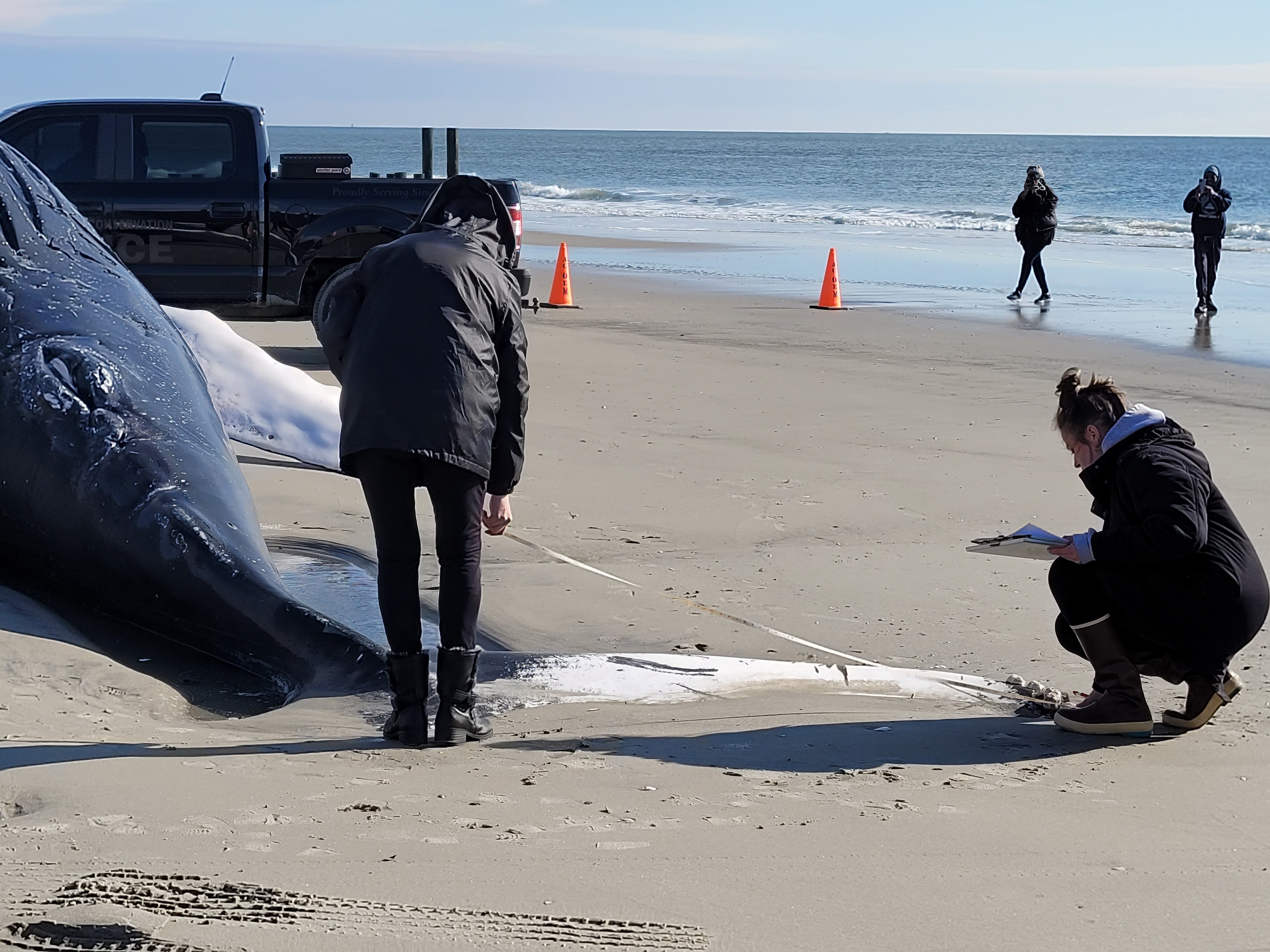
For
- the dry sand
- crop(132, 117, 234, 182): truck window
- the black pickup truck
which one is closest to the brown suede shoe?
the dry sand

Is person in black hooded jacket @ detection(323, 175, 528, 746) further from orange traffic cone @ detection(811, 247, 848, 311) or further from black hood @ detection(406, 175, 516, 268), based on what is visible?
orange traffic cone @ detection(811, 247, 848, 311)

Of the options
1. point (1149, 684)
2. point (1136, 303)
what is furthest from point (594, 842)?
point (1136, 303)

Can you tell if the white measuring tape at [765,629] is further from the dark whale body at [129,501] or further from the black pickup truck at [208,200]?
the black pickup truck at [208,200]

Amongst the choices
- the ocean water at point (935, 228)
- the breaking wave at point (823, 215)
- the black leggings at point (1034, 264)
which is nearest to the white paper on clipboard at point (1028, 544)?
the ocean water at point (935, 228)

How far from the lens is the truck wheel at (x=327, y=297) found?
13.0 ft

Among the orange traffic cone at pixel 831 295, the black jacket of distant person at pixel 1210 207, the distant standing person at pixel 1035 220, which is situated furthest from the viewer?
the distant standing person at pixel 1035 220

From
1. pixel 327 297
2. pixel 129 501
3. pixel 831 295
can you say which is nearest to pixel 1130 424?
pixel 327 297

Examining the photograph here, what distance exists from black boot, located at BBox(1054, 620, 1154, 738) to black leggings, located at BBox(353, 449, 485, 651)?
1.83 metres

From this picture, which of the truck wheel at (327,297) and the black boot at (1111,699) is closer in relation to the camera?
the truck wheel at (327,297)

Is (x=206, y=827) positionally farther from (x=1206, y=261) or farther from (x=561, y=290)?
(x=1206, y=261)

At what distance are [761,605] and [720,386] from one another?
5.61 meters

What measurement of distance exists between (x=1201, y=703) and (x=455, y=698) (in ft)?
7.25

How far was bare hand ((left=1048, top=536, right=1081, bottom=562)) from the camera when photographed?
13.6ft

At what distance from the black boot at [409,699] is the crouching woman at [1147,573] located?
1869 millimetres
